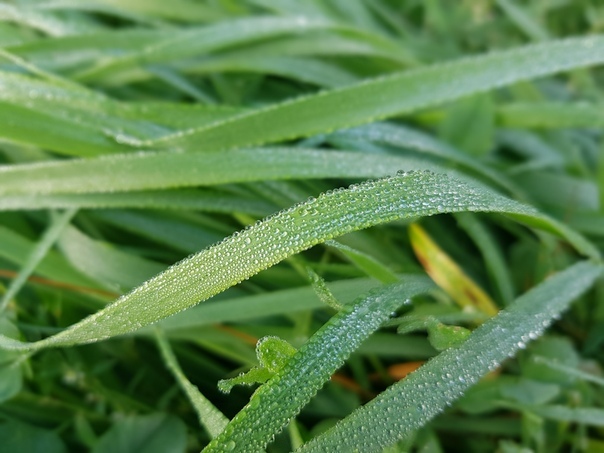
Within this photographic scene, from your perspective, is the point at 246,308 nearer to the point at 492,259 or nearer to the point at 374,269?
the point at 374,269

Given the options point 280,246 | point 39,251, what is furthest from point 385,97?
point 39,251

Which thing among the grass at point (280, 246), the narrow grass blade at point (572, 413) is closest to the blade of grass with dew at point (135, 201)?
the grass at point (280, 246)

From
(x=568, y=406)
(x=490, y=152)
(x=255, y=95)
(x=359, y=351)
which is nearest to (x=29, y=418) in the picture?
(x=359, y=351)

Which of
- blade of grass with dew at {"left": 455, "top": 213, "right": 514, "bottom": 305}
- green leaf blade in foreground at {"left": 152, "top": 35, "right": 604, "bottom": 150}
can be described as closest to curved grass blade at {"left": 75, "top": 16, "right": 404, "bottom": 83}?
green leaf blade in foreground at {"left": 152, "top": 35, "right": 604, "bottom": 150}

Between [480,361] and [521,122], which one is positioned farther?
[521,122]

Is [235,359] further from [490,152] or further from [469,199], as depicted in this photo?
[490,152]

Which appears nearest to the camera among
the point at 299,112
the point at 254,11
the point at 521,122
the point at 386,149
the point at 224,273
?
the point at 224,273

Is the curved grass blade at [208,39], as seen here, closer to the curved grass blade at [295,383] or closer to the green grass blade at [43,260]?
the green grass blade at [43,260]
